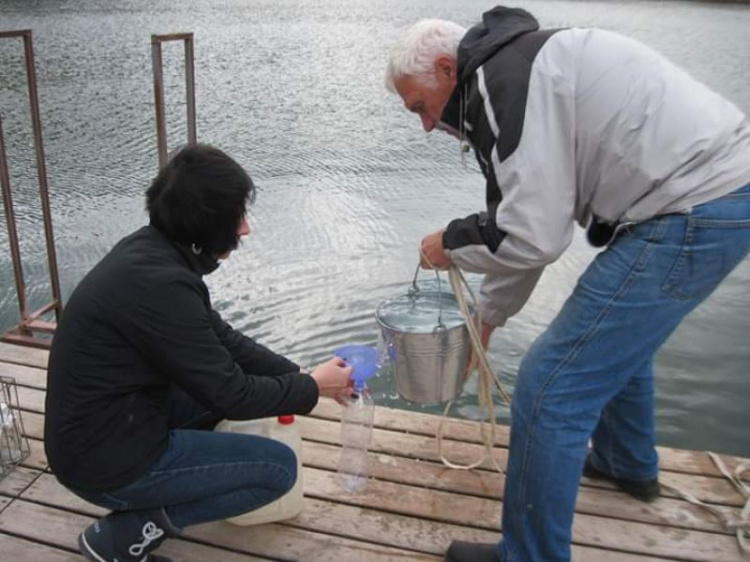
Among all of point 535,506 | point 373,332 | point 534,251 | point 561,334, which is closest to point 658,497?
point 535,506

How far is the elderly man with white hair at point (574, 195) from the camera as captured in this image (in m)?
1.74

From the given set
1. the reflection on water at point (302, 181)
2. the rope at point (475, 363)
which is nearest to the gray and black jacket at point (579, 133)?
the rope at point (475, 363)

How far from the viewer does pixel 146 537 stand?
2.01 metres

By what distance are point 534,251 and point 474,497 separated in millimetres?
1082

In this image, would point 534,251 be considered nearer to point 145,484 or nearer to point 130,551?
point 145,484

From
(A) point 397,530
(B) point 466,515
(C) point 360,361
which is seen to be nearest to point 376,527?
(A) point 397,530

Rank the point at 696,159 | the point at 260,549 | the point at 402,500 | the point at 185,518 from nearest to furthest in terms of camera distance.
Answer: the point at 696,159, the point at 185,518, the point at 260,549, the point at 402,500

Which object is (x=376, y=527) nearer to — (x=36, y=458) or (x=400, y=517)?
(x=400, y=517)

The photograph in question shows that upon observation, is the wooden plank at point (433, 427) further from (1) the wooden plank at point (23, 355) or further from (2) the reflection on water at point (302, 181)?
(2) the reflection on water at point (302, 181)

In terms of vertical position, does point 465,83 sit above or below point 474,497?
above

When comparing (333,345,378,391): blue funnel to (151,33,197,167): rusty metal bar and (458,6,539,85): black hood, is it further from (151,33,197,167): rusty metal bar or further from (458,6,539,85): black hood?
(151,33,197,167): rusty metal bar

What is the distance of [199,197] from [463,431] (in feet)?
4.99

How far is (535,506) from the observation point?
77.1 inches

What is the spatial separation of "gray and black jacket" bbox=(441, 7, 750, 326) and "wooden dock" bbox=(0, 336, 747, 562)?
3.26 ft
